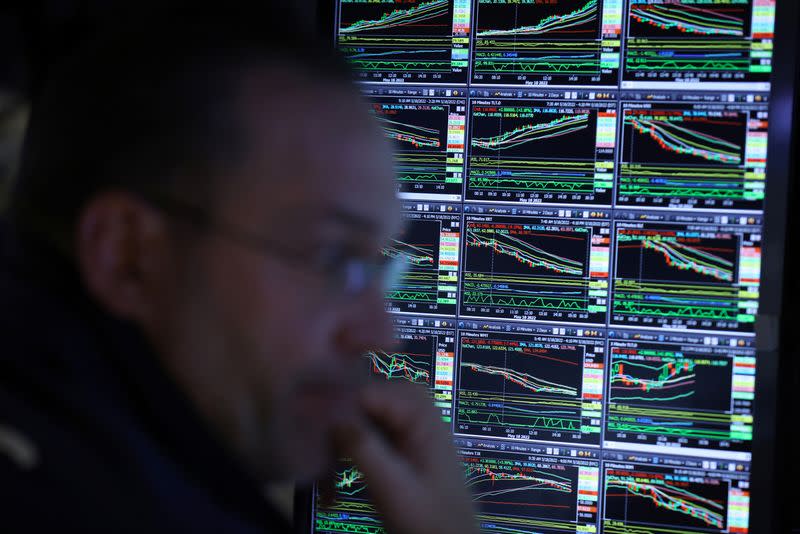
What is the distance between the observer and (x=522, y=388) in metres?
1.54

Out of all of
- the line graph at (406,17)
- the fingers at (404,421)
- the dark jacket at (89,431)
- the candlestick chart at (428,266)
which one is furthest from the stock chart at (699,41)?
the dark jacket at (89,431)

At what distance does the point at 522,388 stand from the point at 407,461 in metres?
0.65

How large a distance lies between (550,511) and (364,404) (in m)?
0.78

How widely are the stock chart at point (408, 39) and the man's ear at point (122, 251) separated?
38.2 inches

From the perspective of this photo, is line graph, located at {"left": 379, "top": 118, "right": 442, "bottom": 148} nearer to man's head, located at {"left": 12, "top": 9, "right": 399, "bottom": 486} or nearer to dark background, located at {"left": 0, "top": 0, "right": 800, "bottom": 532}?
dark background, located at {"left": 0, "top": 0, "right": 800, "bottom": 532}

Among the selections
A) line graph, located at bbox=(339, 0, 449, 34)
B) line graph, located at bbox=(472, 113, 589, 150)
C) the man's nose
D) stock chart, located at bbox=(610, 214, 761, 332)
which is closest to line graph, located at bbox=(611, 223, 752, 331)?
stock chart, located at bbox=(610, 214, 761, 332)

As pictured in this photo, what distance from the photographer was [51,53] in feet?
2.59

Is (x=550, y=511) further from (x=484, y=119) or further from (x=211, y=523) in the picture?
(x=211, y=523)

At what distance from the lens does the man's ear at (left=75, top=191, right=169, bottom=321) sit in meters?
0.68

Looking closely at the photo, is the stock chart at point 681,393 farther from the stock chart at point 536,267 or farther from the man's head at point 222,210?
the man's head at point 222,210

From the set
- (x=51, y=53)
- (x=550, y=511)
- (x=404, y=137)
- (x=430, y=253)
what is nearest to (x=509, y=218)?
(x=430, y=253)

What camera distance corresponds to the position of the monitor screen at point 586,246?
→ 1455mm

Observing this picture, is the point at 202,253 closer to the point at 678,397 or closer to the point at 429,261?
the point at 429,261

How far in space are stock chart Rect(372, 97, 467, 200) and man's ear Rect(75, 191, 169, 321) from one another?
0.92 meters
